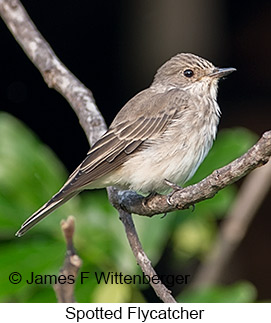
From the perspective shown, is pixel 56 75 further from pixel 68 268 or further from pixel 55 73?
pixel 68 268

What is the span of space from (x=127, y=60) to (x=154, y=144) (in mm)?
3059

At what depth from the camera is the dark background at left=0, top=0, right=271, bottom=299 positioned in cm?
633

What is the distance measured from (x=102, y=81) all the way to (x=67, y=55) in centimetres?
39

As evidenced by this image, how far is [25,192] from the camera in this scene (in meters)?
3.56

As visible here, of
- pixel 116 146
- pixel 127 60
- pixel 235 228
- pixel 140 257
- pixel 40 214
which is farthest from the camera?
pixel 127 60

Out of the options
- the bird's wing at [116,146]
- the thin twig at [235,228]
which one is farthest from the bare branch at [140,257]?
the thin twig at [235,228]

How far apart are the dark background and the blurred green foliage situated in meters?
2.59

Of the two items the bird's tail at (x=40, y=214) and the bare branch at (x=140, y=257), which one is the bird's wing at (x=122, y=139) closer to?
the bird's tail at (x=40, y=214)

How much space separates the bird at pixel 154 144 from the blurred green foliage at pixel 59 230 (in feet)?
0.76

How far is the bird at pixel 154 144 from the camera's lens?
3.41 m

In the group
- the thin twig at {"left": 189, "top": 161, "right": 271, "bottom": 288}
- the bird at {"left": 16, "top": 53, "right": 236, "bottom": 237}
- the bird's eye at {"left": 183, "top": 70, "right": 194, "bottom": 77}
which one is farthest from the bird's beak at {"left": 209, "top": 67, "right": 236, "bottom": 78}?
the thin twig at {"left": 189, "top": 161, "right": 271, "bottom": 288}

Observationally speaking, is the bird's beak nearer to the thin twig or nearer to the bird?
the bird

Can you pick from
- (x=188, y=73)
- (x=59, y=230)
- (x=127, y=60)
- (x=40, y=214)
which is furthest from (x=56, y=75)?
(x=127, y=60)

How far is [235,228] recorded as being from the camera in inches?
171
